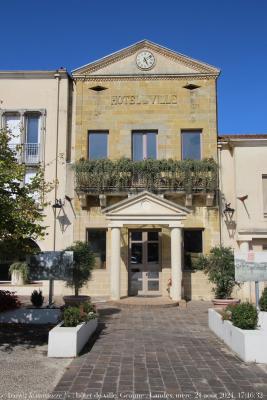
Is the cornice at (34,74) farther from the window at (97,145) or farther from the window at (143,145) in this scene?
the window at (143,145)

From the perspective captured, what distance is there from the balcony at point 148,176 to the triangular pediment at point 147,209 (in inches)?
57.1

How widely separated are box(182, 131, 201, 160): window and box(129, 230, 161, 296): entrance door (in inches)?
149

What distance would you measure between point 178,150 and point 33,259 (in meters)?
9.07

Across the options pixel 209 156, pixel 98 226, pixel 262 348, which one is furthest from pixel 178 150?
pixel 262 348

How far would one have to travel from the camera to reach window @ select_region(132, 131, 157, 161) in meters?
19.4

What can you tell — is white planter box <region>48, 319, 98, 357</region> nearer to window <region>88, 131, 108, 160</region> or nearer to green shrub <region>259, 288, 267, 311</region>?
green shrub <region>259, 288, 267, 311</region>

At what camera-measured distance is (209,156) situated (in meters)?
18.9

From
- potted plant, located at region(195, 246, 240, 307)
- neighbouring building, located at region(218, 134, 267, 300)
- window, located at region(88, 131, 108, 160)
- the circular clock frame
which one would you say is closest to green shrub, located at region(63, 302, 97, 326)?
potted plant, located at region(195, 246, 240, 307)

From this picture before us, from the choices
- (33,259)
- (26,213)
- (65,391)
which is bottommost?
(65,391)

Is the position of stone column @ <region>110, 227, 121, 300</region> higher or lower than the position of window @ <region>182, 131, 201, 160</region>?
lower

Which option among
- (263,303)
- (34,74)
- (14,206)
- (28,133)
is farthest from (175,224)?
(34,74)

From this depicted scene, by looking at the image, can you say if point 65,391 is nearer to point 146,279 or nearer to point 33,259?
point 33,259

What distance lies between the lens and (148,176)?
18156 millimetres

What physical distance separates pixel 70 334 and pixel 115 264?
8446 mm
